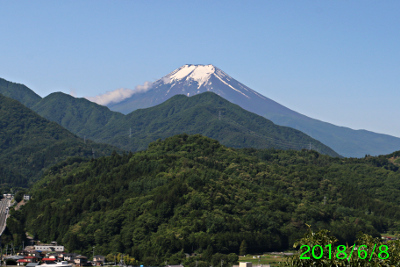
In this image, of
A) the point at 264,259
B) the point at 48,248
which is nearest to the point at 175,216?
the point at 48,248

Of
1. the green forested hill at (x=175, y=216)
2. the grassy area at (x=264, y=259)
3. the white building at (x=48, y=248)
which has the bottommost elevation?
the grassy area at (x=264, y=259)

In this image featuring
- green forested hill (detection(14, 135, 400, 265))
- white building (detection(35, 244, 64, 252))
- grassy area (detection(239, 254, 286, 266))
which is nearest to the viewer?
grassy area (detection(239, 254, 286, 266))

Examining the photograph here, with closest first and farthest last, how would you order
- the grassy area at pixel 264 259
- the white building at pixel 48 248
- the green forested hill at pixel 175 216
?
the grassy area at pixel 264 259
the green forested hill at pixel 175 216
the white building at pixel 48 248

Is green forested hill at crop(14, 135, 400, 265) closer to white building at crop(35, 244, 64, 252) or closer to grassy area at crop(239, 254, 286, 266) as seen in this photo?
white building at crop(35, 244, 64, 252)

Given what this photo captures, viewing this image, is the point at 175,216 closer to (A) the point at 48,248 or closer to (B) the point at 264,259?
(A) the point at 48,248

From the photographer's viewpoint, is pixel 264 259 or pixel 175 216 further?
pixel 175 216

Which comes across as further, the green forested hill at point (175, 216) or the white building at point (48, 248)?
the white building at point (48, 248)

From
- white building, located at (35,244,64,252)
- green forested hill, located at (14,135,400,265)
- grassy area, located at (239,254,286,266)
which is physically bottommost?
grassy area, located at (239,254,286,266)

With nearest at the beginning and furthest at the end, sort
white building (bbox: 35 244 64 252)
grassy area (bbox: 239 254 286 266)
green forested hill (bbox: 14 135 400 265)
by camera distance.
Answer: grassy area (bbox: 239 254 286 266)
green forested hill (bbox: 14 135 400 265)
white building (bbox: 35 244 64 252)

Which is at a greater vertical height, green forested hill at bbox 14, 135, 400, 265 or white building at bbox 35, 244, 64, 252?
green forested hill at bbox 14, 135, 400, 265

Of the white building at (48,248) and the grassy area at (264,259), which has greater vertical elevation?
the white building at (48,248)

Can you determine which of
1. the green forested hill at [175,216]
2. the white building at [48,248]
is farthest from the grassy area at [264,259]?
the white building at [48,248]

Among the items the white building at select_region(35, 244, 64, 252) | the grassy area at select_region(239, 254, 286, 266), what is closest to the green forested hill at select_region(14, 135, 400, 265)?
the white building at select_region(35, 244, 64, 252)

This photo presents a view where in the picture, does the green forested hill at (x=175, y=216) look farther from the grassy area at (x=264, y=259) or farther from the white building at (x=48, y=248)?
the grassy area at (x=264, y=259)
